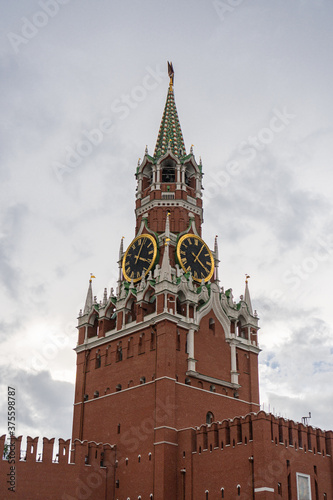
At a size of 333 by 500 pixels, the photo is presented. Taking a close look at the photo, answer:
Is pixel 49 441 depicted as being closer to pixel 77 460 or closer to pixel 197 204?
pixel 77 460

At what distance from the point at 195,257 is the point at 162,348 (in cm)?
1203

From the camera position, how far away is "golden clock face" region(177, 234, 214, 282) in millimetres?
61500

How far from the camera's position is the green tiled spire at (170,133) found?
69450mm

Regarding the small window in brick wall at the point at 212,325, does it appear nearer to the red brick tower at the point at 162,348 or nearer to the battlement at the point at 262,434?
the red brick tower at the point at 162,348

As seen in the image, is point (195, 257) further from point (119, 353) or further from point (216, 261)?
point (119, 353)

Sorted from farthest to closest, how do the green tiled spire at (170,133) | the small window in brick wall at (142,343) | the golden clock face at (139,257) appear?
the green tiled spire at (170,133) → the golden clock face at (139,257) → the small window in brick wall at (142,343)

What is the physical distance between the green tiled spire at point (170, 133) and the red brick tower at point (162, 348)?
4.21 ft

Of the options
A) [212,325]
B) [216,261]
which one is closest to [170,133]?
[216,261]

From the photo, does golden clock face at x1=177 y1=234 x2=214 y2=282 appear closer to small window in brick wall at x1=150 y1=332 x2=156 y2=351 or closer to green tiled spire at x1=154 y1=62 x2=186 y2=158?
small window in brick wall at x1=150 y1=332 x2=156 y2=351

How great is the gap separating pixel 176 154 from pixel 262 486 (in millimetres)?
36249

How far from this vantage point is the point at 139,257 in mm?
62625

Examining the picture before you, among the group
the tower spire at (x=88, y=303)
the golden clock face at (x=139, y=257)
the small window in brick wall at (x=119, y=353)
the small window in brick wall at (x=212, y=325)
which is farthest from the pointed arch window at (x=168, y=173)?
the small window in brick wall at (x=119, y=353)

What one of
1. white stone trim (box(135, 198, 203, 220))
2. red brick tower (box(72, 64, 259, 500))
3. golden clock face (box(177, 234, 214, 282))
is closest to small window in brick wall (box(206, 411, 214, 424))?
red brick tower (box(72, 64, 259, 500))

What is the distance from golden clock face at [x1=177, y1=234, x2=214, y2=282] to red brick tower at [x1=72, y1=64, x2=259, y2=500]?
0.37ft
